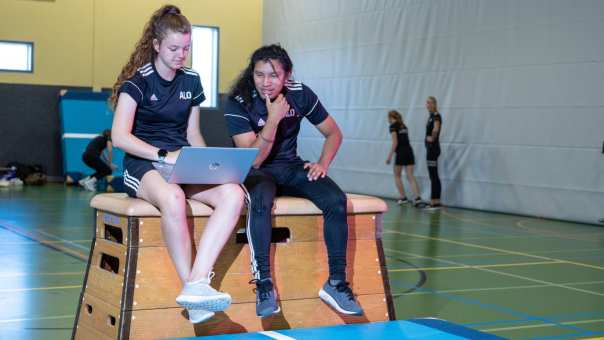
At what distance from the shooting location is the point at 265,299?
3.92 m

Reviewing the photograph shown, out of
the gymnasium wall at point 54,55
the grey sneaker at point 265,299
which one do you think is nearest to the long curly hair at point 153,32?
the grey sneaker at point 265,299

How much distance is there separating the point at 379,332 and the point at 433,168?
9485mm

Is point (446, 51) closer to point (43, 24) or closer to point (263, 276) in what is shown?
point (43, 24)

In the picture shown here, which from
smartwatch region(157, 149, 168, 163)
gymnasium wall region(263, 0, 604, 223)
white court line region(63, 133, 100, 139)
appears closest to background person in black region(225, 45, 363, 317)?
smartwatch region(157, 149, 168, 163)

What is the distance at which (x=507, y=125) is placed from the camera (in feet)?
41.5

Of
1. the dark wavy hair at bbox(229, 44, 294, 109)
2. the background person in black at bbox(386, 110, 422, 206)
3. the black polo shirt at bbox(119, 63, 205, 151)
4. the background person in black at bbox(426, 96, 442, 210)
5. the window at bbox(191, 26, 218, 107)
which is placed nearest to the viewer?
the black polo shirt at bbox(119, 63, 205, 151)

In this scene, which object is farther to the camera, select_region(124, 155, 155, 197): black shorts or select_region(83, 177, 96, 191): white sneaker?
select_region(83, 177, 96, 191): white sneaker

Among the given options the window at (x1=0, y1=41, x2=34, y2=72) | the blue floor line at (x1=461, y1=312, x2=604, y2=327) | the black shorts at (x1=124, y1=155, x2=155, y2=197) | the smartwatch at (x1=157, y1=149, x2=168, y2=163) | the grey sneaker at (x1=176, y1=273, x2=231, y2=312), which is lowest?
the blue floor line at (x1=461, y1=312, x2=604, y2=327)

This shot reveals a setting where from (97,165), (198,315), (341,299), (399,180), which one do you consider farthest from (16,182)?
(198,315)

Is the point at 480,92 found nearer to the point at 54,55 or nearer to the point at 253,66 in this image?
the point at 54,55

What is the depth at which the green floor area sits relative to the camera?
5.25m

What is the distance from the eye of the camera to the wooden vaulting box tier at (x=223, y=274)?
376 centimetres

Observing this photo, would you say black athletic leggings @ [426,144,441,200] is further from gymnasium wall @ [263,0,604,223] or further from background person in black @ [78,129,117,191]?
background person in black @ [78,129,117,191]

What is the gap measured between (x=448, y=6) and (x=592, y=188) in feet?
13.6
